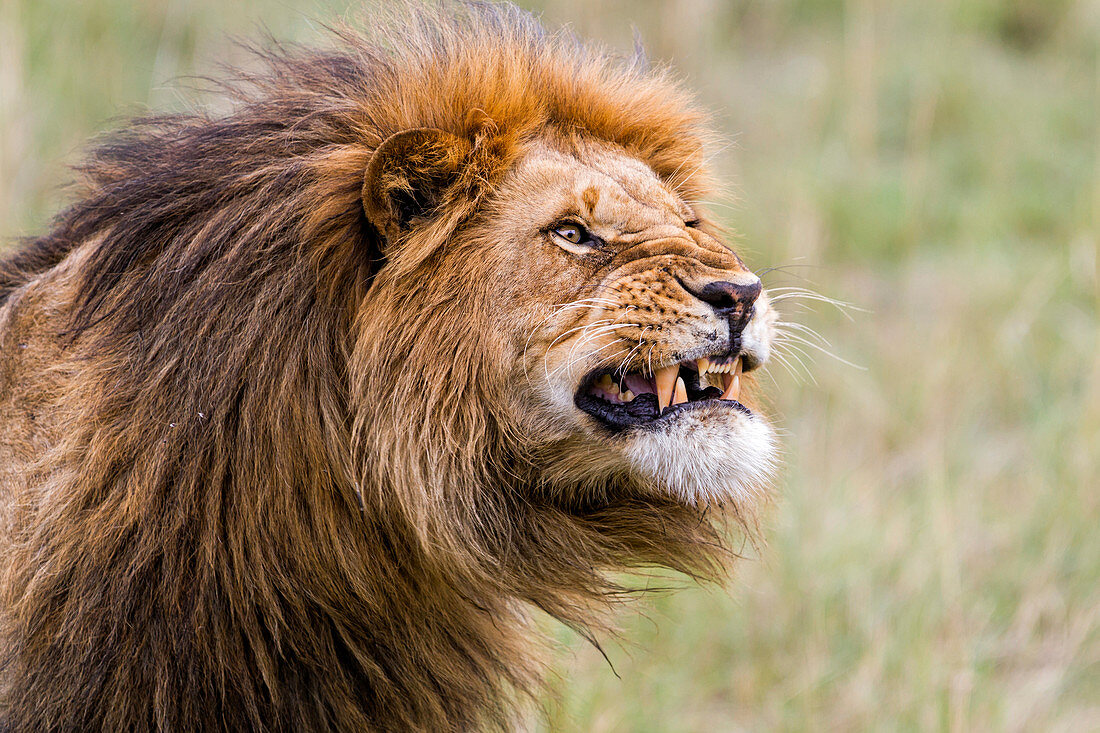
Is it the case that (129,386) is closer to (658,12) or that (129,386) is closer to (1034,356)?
(1034,356)

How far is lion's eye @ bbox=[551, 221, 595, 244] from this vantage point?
7.33 feet

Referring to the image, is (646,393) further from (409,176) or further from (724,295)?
(409,176)

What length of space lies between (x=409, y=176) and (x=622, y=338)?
497 millimetres

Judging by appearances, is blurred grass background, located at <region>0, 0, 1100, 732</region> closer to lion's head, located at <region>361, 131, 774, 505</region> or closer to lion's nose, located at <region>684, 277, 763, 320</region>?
lion's head, located at <region>361, 131, 774, 505</region>

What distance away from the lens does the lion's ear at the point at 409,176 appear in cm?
211

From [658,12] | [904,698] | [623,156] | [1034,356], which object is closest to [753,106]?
[658,12]

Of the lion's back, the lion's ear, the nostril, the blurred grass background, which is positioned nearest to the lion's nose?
the nostril

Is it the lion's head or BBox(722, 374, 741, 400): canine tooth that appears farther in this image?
BBox(722, 374, 741, 400): canine tooth

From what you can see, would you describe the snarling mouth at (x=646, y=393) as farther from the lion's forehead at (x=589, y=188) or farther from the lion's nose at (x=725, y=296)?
the lion's forehead at (x=589, y=188)

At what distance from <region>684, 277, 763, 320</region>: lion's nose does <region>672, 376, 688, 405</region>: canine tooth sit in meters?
0.16

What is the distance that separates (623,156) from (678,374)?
559 mm

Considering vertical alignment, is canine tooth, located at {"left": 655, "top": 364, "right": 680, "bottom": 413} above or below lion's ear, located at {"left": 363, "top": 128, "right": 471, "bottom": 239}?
below

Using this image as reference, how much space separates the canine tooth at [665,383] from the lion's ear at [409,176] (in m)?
0.54

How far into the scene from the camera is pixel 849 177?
7.02m
